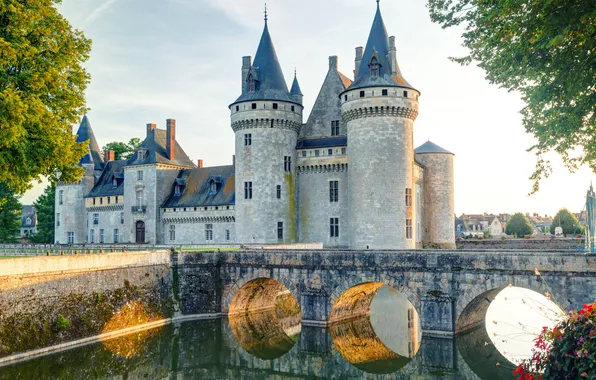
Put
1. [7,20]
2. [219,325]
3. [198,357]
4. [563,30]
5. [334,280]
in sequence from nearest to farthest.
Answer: [563,30]
[7,20]
[198,357]
[334,280]
[219,325]

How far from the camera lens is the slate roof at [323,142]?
3812cm

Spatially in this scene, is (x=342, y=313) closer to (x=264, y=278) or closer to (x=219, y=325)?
(x=264, y=278)

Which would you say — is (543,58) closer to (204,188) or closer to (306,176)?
(306,176)

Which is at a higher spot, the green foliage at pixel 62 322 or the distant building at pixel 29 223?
the distant building at pixel 29 223

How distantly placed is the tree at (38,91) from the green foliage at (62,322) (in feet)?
15.6

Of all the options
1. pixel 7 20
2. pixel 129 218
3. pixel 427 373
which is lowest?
pixel 427 373

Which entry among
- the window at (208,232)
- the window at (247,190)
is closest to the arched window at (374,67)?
the window at (247,190)

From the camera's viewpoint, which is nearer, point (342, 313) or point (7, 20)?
point (7, 20)

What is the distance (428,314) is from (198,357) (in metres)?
8.78

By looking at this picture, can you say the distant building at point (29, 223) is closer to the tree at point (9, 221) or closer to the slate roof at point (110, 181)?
the tree at point (9, 221)

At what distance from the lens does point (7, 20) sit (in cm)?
1759

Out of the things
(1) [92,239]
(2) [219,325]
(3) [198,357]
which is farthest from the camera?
(1) [92,239]

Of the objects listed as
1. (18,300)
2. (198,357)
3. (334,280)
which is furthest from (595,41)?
(18,300)

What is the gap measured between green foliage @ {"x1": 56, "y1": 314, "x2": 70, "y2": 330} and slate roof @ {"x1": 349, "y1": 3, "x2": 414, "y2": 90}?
74.1 ft
